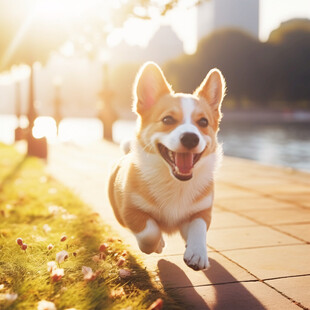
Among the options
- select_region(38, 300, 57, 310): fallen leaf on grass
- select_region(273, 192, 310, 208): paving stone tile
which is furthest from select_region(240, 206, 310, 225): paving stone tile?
select_region(38, 300, 57, 310): fallen leaf on grass

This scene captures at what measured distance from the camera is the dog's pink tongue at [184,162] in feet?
14.2

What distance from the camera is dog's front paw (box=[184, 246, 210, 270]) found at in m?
4.02

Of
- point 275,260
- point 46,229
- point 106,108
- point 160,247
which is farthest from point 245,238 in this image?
point 106,108

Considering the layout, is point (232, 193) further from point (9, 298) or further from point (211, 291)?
point (9, 298)

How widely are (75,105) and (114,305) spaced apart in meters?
179

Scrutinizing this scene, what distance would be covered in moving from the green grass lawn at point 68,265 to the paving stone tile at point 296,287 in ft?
2.98

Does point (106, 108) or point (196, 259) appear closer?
point (196, 259)

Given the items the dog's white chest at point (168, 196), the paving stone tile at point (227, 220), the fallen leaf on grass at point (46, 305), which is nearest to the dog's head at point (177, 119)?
the dog's white chest at point (168, 196)

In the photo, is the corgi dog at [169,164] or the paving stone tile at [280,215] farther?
the paving stone tile at [280,215]

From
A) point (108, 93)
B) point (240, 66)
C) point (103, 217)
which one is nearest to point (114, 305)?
point (103, 217)

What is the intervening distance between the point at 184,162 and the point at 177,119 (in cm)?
36

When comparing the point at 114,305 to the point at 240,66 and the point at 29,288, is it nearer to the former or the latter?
the point at 29,288

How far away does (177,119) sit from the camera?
14.3ft

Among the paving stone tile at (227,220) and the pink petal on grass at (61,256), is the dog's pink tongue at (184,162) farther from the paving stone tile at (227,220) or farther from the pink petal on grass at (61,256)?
the paving stone tile at (227,220)
